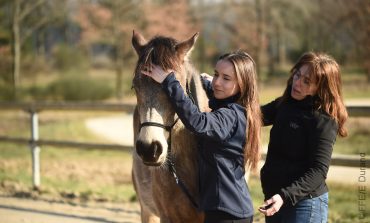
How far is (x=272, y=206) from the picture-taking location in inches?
96.6

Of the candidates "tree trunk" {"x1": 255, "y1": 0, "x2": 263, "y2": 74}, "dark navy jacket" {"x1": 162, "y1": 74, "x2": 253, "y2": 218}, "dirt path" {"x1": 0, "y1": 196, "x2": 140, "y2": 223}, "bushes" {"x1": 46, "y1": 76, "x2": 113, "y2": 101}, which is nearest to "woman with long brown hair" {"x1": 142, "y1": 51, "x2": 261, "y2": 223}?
"dark navy jacket" {"x1": 162, "y1": 74, "x2": 253, "y2": 218}

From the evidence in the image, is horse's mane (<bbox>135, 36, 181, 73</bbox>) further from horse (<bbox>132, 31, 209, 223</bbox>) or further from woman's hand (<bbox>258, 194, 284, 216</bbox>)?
woman's hand (<bbox>258, 194, 284, 216</bbox>)

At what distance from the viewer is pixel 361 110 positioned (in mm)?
5066

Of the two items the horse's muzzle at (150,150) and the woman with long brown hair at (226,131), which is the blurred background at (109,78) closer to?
the woman with long brown hair at (226,131)

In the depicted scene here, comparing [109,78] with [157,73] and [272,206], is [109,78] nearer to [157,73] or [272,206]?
[157,73]

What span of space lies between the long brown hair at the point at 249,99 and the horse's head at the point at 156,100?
0.98ft

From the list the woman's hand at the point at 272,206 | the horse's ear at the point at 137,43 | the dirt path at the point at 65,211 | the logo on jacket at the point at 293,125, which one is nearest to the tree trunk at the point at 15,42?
the dirt path at the point at 65,211

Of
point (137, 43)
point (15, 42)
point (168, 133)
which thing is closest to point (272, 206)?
point (168, 133)

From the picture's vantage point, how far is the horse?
2465 millimetres

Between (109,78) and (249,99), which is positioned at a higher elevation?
(249,99)

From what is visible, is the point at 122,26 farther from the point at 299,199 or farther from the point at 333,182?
the point at 299,199

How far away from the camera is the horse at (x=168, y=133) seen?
2.46m

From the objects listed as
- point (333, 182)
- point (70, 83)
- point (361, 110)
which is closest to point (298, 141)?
point (361, 110)

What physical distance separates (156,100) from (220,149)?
1.54 ft
